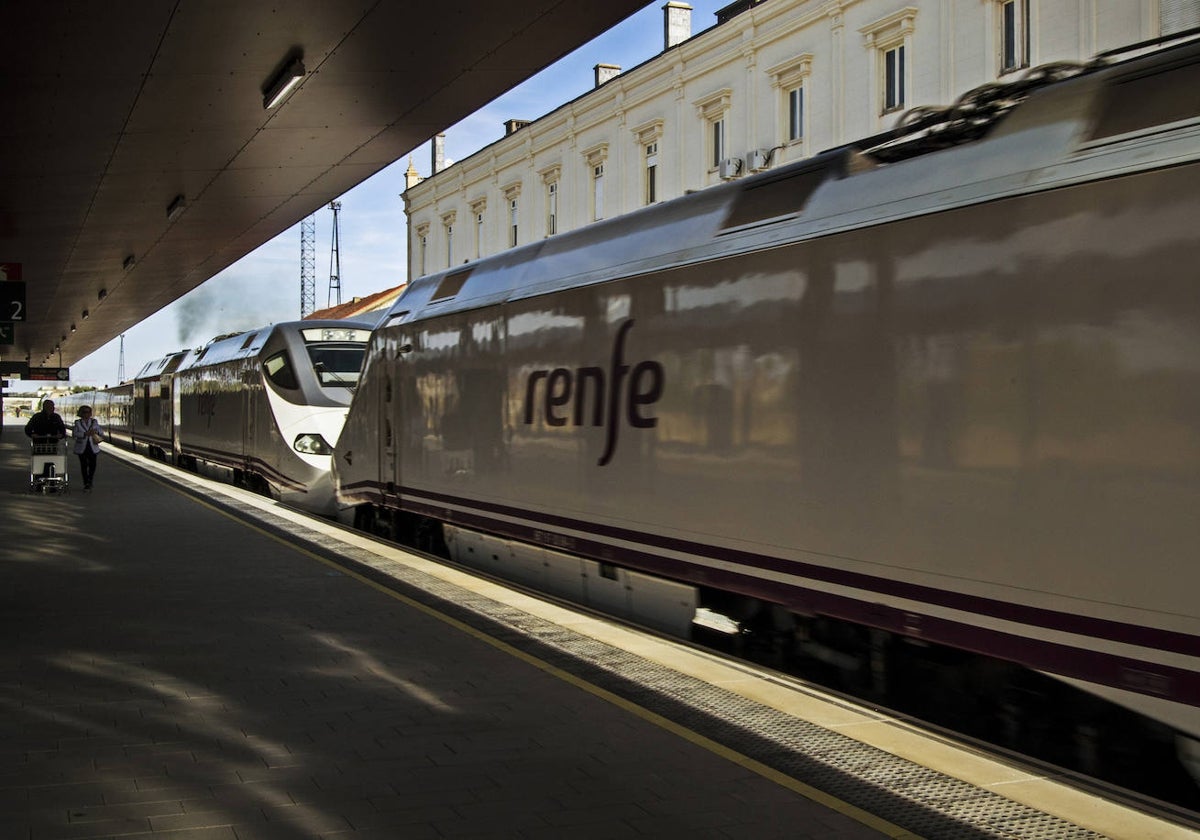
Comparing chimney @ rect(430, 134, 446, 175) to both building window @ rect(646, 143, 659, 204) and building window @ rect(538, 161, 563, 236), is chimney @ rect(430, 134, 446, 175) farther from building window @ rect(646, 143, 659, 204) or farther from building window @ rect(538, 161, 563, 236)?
building window @ rect(646, 143, 659, 204)

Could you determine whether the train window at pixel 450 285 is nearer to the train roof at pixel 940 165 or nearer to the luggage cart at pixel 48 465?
the train roof at pixel 940 165

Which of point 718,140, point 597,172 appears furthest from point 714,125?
point 597,172

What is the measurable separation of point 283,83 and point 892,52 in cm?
1923

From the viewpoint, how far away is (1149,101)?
15.1 feet

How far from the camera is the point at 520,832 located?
414 centimetres

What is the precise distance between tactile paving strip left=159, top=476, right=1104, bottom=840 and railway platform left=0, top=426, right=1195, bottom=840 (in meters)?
0.01

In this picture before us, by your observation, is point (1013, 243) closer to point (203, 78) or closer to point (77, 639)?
point (77, 639)

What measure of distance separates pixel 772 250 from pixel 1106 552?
2.79 metres

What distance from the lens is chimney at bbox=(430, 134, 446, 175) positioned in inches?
2127

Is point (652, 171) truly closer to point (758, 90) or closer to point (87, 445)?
point (758, 90)

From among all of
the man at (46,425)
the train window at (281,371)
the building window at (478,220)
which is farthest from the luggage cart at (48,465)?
the building window at (478,220)

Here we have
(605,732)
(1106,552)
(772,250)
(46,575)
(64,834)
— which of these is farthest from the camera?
(46,575)

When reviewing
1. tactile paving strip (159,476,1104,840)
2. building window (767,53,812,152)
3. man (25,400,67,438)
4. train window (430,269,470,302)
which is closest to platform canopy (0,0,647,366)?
train window (430,269,470,302)

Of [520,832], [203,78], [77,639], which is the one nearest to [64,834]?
[520,832]
